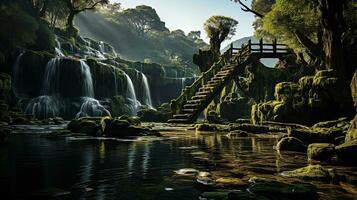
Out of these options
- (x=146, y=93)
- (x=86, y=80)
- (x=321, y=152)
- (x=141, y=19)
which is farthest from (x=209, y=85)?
(x=141, y=19)

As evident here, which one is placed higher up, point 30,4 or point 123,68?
point 30,4

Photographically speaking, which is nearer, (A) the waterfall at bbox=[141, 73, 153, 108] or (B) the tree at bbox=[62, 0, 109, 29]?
(A) the waterfall at bbox=[141, 73, 153, 108]

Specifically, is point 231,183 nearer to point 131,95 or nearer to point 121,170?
point 121,170

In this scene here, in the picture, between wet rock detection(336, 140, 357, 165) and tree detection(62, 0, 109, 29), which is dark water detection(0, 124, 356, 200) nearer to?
wet rock detection(336, 140, 357, 165)

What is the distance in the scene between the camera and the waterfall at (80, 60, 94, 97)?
42250 millimetres

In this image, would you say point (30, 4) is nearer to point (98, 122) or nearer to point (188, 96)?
point (188, 96)

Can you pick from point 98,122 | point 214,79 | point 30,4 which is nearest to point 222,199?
→ point 98,122

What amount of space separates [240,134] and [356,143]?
968cm

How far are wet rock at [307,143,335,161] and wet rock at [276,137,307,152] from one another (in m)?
1.79

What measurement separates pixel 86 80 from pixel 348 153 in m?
37.0

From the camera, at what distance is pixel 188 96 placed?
29328 millimetres

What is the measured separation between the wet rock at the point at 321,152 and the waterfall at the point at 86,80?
35267 mm

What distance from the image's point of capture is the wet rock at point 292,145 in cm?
1204

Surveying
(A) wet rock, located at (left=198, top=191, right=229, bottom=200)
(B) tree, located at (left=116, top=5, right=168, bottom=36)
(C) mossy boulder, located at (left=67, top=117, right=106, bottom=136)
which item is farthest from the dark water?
(B) tree, located at (left=116, top=5, right=168, bottom=36)
